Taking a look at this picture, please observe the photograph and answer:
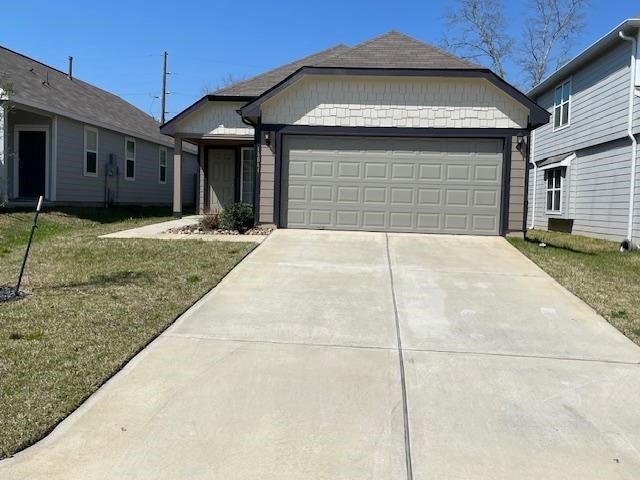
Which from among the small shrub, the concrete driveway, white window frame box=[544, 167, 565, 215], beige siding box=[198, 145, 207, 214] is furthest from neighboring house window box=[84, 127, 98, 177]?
white window frame box=[544, 167, 565, 215]

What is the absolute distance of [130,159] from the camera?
21.8 m

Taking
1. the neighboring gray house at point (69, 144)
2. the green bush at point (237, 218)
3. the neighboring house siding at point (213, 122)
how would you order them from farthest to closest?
the neighboring house siding at point (213, 122), the neighboring gray house at point (69, 144), the green bush at point (237, 218)

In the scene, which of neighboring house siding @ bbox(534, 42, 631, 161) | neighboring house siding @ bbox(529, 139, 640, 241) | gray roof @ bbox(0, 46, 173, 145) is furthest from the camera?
gray roof @ bbox(0, 46, 173, 145)

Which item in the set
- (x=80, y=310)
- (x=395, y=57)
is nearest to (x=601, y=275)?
(x=395, y=57)

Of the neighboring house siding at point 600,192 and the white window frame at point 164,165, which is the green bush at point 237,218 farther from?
the white window frame at point 164,165

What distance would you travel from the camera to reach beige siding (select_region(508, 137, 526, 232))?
476 inches

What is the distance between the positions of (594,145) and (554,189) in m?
3.30

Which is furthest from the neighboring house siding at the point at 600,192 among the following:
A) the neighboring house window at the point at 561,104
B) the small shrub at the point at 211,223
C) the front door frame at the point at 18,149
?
the front door frame at the point at 18,149

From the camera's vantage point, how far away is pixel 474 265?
30.1 feet

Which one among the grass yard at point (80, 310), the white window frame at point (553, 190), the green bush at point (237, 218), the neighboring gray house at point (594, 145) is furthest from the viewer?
the white window frame at point (553, 190)

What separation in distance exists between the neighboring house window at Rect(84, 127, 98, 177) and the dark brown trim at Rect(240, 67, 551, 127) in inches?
352

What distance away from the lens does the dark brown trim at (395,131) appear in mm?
12102

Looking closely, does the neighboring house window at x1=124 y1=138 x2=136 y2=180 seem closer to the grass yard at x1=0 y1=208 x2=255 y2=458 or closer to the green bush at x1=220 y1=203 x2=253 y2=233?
the grass yard at x1=0 y1=208 x2=255 y2=458

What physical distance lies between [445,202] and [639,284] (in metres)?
4.69
